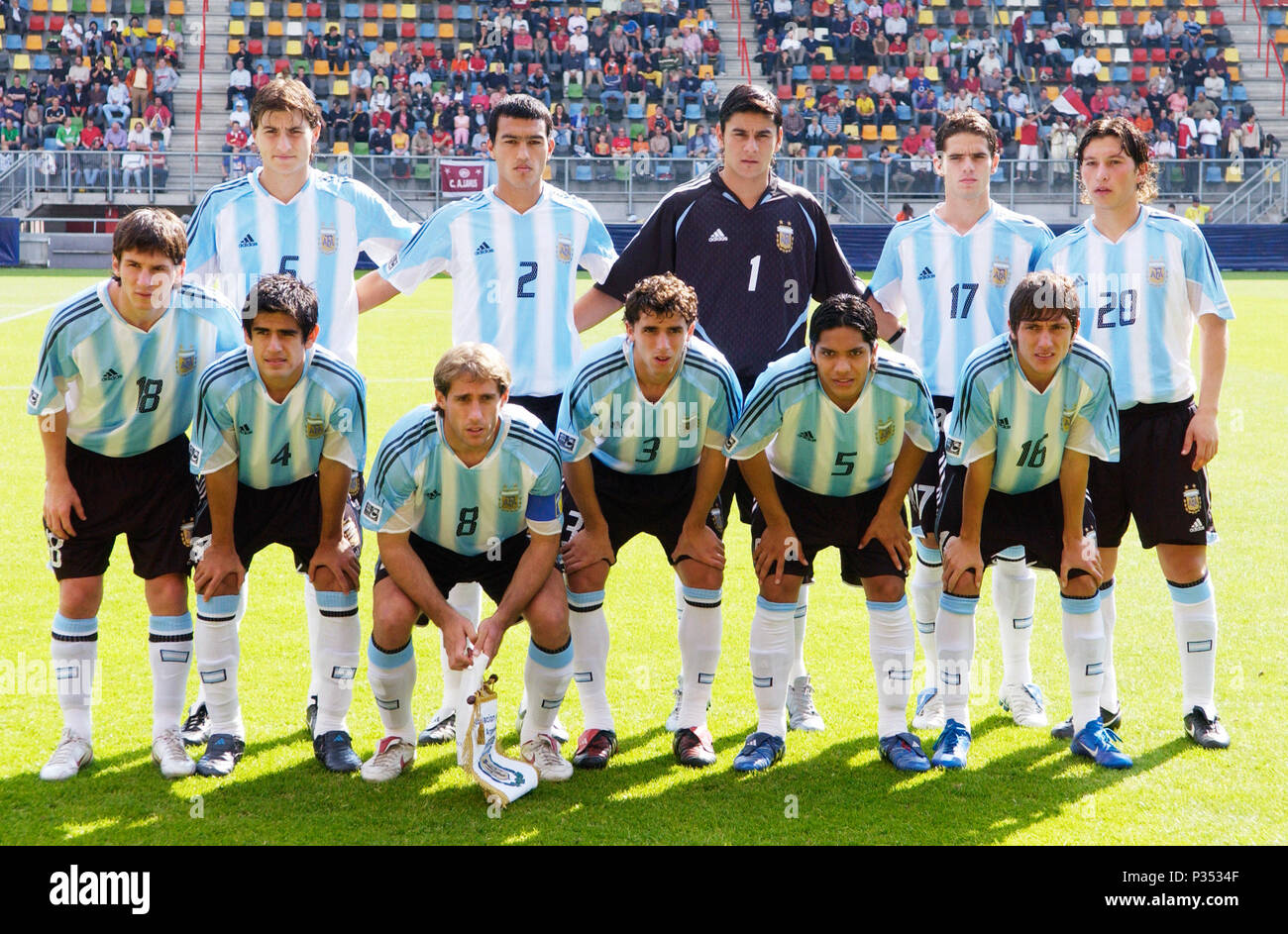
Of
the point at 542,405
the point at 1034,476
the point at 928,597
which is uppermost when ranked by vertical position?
the point at 542,405

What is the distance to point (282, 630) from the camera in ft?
18.7

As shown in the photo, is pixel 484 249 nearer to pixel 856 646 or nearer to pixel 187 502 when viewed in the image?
pixel 187 502

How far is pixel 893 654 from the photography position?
4.35m

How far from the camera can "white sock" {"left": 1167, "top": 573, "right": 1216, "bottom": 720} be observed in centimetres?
A: 458

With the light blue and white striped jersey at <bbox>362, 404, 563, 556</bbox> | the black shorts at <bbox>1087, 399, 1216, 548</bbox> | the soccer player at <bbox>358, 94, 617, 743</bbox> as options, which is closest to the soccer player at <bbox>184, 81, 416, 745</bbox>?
the soccer player at <bbox>358, 94, 617, 743</bbox>

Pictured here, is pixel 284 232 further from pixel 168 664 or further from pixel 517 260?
pixel 168 664

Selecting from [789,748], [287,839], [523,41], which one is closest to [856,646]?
[789,748]

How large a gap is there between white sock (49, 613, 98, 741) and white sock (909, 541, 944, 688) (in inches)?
118

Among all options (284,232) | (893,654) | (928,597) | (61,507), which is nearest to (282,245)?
(284,232)

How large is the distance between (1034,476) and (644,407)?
1.35 metres

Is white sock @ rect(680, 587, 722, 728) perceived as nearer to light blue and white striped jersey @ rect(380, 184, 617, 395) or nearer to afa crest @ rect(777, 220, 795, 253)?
light blue and white striped jersey @ rect(380, 184, 617, 395)

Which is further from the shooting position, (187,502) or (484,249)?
(484,249)

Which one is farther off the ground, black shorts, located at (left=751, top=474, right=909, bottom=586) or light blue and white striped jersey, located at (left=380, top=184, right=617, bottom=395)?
light blue and white striped jersey, located at (left=380, top=184, right=617, bottom=395)
